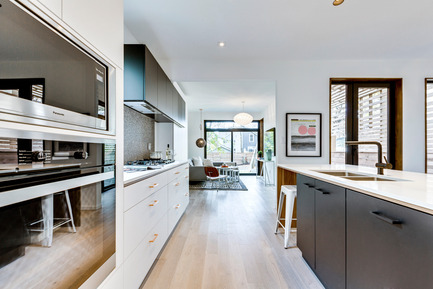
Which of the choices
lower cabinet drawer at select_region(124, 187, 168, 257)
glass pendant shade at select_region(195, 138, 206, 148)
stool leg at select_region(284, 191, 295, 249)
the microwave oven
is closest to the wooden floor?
stool leg at select_region(284, 191, 295, 249)

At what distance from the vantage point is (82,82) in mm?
917

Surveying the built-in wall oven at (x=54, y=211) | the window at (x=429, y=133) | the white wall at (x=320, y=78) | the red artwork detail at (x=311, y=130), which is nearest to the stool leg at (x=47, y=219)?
the built-in wall oven at (x=54, y=211)

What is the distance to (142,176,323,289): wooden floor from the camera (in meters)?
1.65

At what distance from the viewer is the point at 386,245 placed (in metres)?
0.91

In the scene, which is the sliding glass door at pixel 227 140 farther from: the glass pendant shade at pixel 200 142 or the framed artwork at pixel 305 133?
the framed artwork at pixel 305 133

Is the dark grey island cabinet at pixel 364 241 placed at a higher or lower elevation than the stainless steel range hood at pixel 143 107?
lower

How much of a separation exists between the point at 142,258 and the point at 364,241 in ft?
4.91

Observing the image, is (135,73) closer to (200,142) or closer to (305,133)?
(305,133)

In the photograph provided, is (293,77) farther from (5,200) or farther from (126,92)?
(5,200)

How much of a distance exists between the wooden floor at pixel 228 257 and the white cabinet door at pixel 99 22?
5.78ft

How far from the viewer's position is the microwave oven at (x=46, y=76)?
0.60 metres

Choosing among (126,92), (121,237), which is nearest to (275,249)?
(121,237)

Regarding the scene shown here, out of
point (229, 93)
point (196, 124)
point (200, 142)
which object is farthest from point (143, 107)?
point (196, 124)

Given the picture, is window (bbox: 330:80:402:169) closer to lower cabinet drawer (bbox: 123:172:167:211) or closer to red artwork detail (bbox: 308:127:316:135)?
red artwork detail (bbox: 308:127:316:135)
